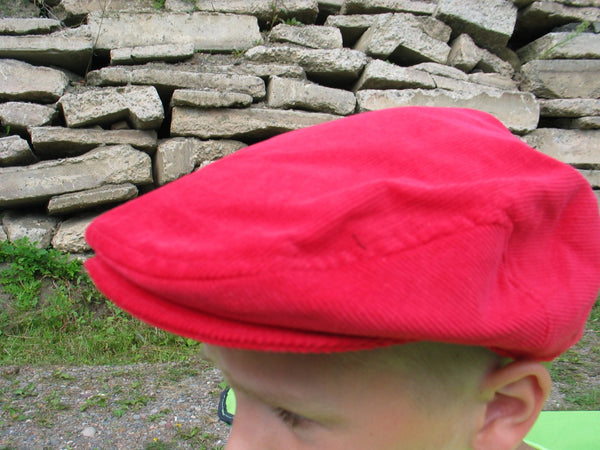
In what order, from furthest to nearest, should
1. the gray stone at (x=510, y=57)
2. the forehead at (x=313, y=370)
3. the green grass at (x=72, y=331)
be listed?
1. the gray stone at (x=510, y=57)
2. the green grass at (x=72, y=331)
3. the forehead at (x=313, y=370)

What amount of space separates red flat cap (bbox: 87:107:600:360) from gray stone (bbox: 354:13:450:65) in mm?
3106

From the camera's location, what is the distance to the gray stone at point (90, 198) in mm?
3170

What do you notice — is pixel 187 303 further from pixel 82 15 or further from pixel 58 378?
pixel 82 15

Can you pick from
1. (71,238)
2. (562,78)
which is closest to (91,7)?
(71,238)

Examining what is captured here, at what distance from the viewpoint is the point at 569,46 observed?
3.87m

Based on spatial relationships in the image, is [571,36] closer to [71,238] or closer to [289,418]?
[71,238]

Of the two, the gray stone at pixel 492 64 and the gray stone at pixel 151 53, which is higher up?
the gray stone at pixel 492 64

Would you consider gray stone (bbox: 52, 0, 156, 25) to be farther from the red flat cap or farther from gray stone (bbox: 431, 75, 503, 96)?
the red flat cap

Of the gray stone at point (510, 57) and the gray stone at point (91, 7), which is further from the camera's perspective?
the gray stone at point (510, 57)

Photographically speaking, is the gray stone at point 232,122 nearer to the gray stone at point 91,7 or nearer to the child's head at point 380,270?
the gray stone at point 91,7

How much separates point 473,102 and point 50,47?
295 cm

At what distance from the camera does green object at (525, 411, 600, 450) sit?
5.11 ft

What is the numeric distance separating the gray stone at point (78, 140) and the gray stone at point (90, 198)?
0.30m

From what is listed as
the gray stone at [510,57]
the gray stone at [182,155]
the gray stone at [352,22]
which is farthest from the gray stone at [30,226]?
the gray stone at [510,57]
